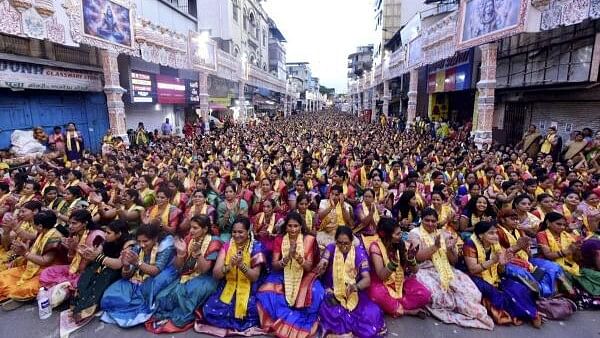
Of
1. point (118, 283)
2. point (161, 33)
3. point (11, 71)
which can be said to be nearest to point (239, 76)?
point (161, 33)

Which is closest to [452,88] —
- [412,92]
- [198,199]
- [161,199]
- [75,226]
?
[412,92]

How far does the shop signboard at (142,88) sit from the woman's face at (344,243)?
42.5ft

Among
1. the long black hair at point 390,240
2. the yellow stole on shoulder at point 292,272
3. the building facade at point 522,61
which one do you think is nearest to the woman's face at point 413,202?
the long black hair at point 390,240

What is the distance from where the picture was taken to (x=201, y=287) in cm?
351

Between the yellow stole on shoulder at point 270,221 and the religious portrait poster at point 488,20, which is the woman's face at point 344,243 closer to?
the yellow stole on shoulder at point 270,221

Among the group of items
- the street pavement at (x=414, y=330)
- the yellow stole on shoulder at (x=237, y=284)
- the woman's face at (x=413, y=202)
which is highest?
the woman's face at (x=413, y=202)

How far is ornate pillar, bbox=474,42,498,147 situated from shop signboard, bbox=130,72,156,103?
41.5ft

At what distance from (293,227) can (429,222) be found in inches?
60.1

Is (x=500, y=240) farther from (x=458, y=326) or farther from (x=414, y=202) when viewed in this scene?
(x=414, y=202)

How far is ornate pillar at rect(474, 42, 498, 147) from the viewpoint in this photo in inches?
397

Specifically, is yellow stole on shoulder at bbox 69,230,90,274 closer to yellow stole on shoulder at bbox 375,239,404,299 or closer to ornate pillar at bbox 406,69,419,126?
yellow stole on shoulder at bbox 375,239,404,299

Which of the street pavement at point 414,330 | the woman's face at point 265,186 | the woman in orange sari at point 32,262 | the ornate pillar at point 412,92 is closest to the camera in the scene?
the street pavement at point 414,330

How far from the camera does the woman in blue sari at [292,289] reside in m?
3.31

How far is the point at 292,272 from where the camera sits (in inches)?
142
